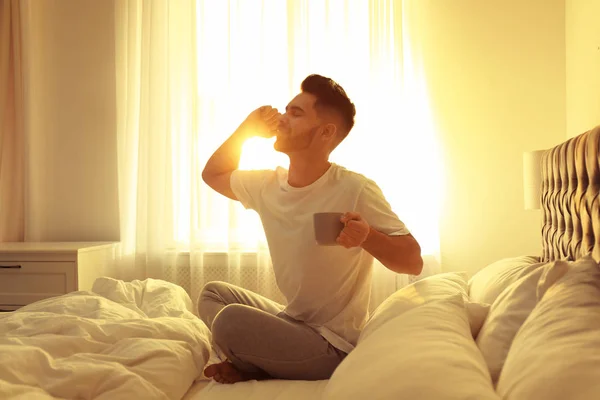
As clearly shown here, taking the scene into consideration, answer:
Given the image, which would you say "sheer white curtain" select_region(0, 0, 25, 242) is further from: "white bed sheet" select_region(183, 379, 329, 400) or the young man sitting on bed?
"white bed sheet" select_region(183, 379, 329, 400)

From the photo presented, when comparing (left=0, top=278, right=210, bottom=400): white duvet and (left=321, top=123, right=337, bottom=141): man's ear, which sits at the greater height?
(left=321, top=123, right=337, bottom=141): man's ear

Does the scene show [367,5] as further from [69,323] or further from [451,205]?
[69,323]

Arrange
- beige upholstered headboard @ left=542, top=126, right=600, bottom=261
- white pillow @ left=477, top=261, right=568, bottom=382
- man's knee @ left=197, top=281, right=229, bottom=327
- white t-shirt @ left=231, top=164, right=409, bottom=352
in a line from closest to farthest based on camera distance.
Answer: white pillow @ left=477, top=261, right=568, bottom=382 → beige upholstered headboard @ left=542, top=126, right=600, bottom=261 → white t-shirt @ left=231, top=164, right=409, bottom=352 → man's knee @ left=197, top=281, right=229, bottom=327

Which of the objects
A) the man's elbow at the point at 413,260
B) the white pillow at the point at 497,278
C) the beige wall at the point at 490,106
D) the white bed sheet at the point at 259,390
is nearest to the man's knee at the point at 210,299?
the white bed sheet at the point at 259,390

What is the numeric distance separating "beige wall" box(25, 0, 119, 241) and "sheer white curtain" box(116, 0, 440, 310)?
12 centimetres

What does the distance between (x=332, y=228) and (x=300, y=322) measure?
409mm

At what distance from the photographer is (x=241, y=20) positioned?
3791 mm

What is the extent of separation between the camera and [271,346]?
64.7 inches

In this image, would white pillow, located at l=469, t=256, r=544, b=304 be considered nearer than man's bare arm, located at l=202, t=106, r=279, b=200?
Yes

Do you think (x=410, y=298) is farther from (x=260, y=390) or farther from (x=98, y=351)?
(x=98, y=351)

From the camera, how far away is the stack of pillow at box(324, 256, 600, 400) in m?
0.84

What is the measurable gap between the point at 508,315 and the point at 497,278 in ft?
1.69

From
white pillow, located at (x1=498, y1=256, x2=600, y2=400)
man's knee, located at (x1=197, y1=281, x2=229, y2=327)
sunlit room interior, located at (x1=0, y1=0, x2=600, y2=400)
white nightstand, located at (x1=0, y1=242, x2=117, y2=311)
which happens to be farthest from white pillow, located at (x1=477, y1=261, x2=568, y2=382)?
white nightstand, located at (x1=0, y1=242, x2=117, y2=311)

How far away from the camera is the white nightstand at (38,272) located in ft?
10.7
